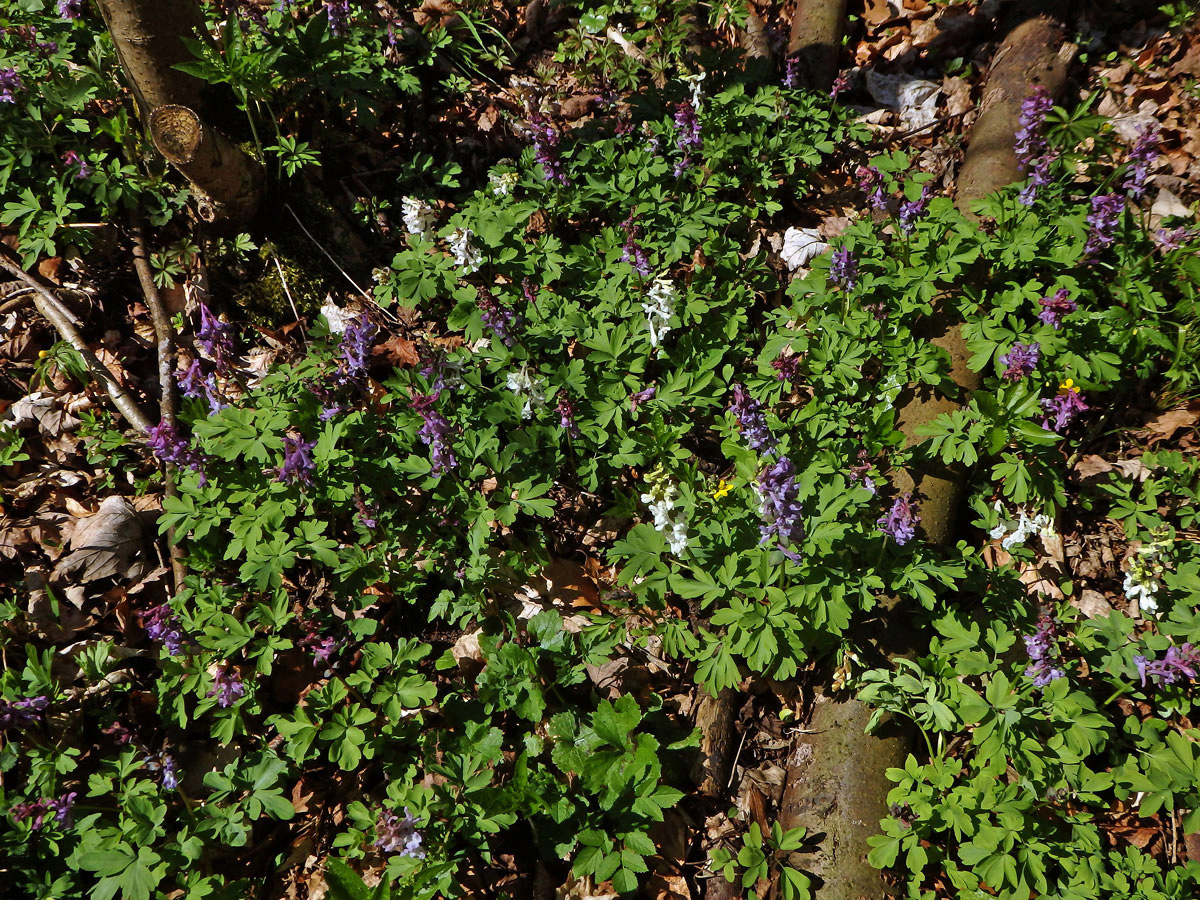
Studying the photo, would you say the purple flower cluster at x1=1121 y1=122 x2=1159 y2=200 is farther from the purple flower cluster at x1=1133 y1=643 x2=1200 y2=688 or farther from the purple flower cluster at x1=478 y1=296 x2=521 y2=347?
the purple flower cluster at x1=478 y1=296 x2=521 y2=347

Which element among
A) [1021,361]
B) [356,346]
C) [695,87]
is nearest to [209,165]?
[356,346]

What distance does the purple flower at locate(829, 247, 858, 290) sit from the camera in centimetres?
338

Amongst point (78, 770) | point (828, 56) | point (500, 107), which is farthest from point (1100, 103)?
point (78, 770)

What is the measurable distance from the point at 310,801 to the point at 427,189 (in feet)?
11.1

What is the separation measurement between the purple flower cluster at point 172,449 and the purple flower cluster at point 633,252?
87.2 inches

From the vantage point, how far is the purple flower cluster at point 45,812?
98.6 inches

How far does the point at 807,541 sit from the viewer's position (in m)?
2.68

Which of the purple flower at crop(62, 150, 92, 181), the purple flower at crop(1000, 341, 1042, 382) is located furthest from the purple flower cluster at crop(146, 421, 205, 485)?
the purple flower at crop(1000, 341, 1042, 382)

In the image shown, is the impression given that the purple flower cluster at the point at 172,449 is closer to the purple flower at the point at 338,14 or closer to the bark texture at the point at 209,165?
the bark texture at the point at 209,165

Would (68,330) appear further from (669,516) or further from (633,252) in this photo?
(669,516)

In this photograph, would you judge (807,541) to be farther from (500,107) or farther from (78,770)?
(500,107)

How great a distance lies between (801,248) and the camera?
4352mm

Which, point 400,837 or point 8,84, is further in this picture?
point 8,84

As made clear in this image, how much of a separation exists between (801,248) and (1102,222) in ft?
4.98
